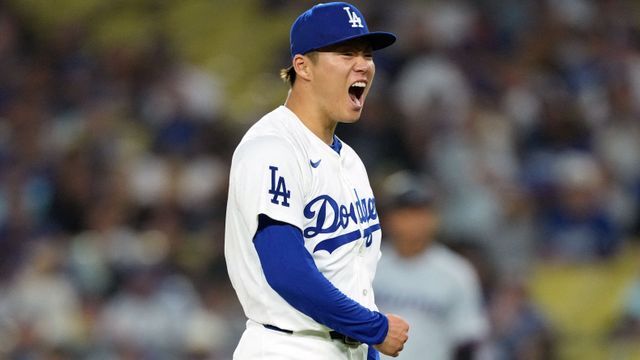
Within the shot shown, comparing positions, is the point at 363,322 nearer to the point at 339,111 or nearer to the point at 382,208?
the point at 339,111

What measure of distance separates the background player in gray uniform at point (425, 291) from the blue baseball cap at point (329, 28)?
2.15 m

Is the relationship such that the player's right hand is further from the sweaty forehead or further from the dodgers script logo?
the sweaty forehead

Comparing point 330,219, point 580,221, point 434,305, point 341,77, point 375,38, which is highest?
point 375,38

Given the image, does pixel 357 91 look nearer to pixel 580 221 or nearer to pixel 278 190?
pixel 278 190

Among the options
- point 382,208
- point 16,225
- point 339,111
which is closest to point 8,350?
point 16,225

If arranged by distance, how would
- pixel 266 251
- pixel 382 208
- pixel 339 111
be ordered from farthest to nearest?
pixel 382 208, pixel 339 111, pixel 266 251

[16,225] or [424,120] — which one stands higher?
[424,120]

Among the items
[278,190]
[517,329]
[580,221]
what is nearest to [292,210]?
[278,190]

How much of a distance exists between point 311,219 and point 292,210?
0.43ft

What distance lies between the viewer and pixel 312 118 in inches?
143

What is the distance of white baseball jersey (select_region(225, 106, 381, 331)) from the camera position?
3324mm

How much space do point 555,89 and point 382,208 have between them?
6.03 ft

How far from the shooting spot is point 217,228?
8680mm

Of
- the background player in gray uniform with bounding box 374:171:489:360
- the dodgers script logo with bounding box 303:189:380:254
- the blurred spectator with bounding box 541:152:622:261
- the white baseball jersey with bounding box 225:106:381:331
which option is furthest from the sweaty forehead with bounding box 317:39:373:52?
the blurred spectator with bounding box 541:152:622:261
